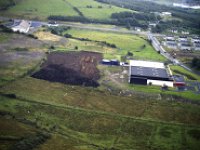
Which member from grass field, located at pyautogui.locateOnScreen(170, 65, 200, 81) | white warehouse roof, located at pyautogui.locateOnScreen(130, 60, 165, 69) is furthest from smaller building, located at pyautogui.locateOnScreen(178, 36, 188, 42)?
white warehouse roof, located at pyautogui.locateOnScreen(130, 60, 165, 69)

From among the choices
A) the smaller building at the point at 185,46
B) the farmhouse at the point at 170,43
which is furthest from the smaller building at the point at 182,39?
the smaller building at the point at 185,46

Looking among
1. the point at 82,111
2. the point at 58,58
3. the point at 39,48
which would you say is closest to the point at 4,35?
the point at 39,48

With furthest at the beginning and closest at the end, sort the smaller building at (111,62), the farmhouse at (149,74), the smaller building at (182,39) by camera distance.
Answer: the smaller building at (182,39)
the smaller building at (111,62)
the farmhouse at (149,74)

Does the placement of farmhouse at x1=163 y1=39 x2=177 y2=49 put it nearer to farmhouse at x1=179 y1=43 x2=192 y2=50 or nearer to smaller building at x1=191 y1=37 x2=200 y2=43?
farmhouse at x1=179 y1=43 x2=192 y2=50

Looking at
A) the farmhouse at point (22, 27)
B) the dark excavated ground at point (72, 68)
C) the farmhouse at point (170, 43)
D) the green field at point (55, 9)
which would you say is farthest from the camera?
the green field at point (55, 9)

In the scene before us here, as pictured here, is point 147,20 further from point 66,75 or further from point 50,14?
point 66,75

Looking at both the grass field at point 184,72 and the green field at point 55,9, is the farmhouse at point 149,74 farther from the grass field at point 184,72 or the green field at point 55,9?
the green field at point 55,9

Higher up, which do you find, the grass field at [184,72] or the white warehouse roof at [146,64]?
the white warehouse roof at [146,64]
